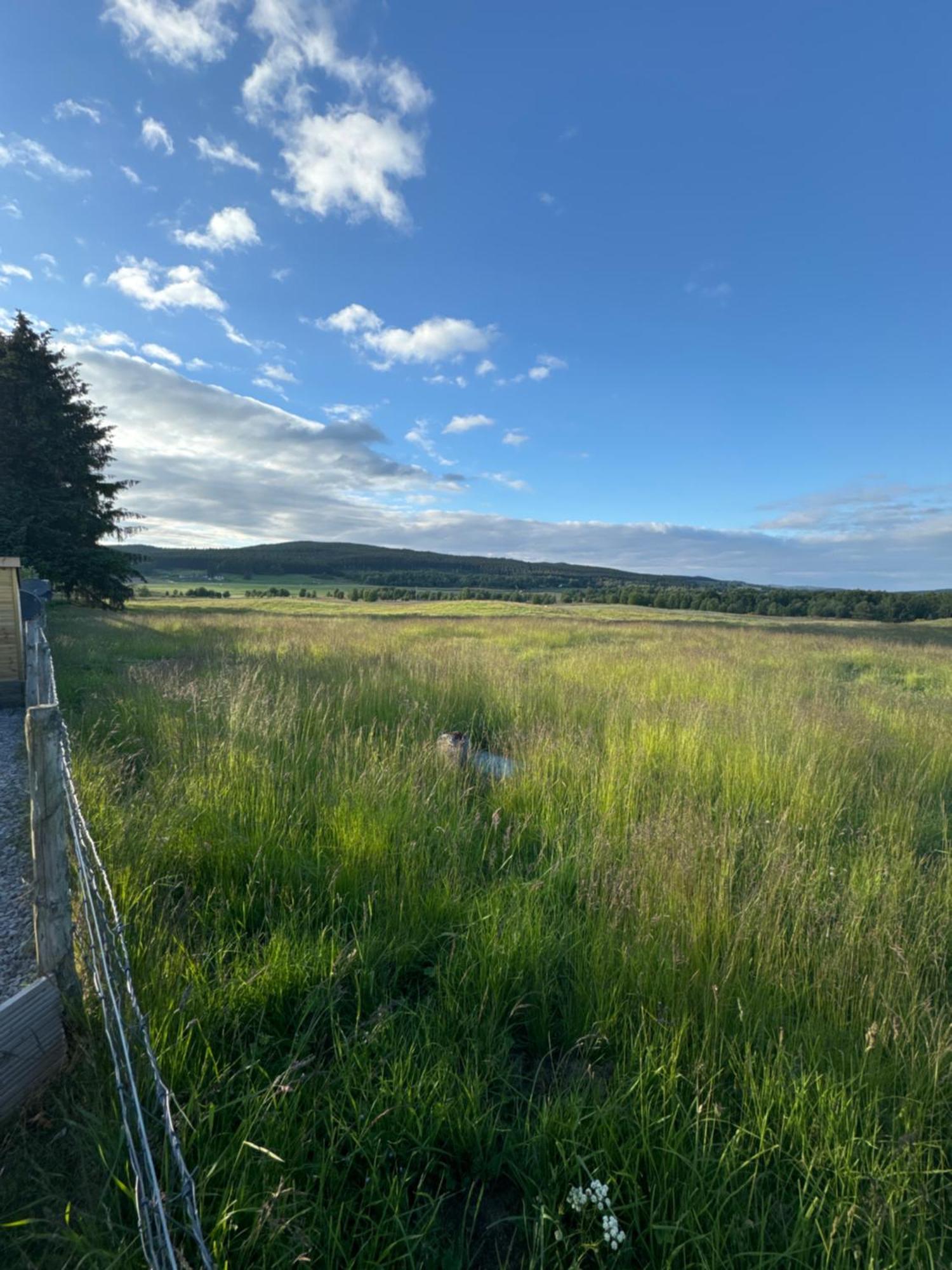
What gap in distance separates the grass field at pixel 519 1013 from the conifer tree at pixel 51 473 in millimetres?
23543

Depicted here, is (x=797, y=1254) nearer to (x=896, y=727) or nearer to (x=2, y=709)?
(x=896, y=727)

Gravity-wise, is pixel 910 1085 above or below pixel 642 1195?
above

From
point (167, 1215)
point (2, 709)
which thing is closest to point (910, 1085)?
point (167, 1215)

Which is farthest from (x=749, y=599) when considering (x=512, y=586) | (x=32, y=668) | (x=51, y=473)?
(x=32, y=668)

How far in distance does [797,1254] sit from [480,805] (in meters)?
3.09

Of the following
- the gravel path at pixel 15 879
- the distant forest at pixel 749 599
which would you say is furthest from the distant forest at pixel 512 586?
the gravel path at pixel 15 879

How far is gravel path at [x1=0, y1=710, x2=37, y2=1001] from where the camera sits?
7.55ft

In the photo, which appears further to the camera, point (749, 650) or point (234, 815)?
point (749, 650)

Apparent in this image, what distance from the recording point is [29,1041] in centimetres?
183

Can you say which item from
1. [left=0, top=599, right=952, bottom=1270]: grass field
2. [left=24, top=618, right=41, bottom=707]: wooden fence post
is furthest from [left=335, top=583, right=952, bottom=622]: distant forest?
[left=0, top=599, right=952, bottom=1270]: grass field

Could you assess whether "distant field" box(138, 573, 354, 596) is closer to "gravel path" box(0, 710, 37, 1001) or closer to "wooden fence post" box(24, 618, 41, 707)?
"wooden fence post" box(24, 618, 41, 707)

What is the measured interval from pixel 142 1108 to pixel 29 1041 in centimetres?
48

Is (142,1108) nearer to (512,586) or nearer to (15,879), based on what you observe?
(15,879)

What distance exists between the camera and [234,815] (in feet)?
11.7
